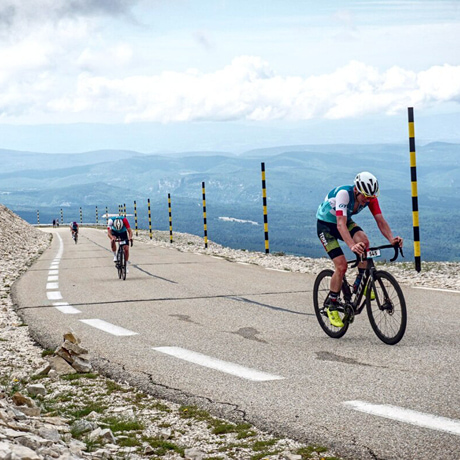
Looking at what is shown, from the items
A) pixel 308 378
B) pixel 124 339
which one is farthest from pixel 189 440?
pixel 124 339

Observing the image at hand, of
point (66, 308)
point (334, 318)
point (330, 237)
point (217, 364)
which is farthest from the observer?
point (66, 308)

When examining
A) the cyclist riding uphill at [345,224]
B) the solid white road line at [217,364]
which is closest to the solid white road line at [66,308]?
the solid white road line at [217,364]

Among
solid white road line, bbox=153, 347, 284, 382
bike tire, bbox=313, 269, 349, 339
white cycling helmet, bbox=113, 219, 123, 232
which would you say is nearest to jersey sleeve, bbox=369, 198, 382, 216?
bike tire, bbox=313, 269, 349, 339

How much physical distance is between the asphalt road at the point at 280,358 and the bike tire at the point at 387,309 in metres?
0.12

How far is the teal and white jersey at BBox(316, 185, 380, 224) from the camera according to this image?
7422 mm

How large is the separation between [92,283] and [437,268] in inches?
286

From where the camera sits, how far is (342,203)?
7.43 m

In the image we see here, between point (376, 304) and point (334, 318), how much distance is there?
0.50 metres

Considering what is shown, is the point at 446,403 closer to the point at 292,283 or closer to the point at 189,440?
the point at 189,440

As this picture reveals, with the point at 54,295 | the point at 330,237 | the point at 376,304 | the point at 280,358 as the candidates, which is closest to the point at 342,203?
the point at 330,237

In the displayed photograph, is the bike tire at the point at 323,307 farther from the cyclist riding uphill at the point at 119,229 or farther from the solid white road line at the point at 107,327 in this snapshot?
the cyclist riding uphill at the point at 119,229

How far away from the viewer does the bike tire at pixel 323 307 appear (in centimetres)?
769

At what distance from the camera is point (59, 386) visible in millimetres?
6059

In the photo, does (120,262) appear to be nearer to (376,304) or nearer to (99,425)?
(376,304)
